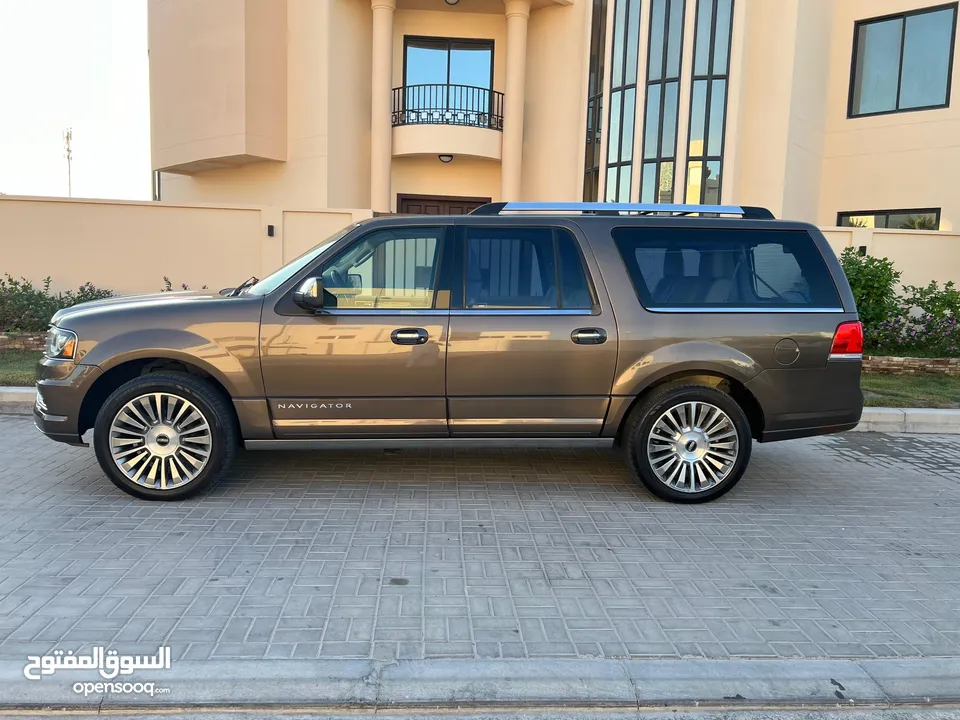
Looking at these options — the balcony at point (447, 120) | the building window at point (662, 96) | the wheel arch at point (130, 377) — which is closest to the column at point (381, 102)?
the balcony at point (447, 120)

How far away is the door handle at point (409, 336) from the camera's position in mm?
4648

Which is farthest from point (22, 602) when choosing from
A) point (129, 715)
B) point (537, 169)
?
point (537, 169)

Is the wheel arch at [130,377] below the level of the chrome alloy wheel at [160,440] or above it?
above

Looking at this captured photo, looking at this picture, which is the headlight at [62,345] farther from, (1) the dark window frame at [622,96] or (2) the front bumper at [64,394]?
(1) the dark window frame at [622,96]

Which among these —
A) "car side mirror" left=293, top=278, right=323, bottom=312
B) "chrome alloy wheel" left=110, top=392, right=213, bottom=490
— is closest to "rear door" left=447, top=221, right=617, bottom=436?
"car side mirror" left=293, top=278, right=323, bottom=312

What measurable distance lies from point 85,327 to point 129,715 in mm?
2828

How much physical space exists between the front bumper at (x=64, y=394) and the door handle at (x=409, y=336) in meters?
2.00

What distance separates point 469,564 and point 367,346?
5.34ft

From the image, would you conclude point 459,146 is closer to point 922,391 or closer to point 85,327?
point 922,391

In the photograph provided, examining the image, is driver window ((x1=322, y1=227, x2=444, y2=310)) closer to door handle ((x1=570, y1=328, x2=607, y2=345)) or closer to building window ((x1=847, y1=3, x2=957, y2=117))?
door handle ((x1=570, y1=328, x2=607, y2=345))

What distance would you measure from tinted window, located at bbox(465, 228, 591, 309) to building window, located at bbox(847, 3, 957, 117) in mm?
14858

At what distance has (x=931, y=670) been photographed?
3.00 m

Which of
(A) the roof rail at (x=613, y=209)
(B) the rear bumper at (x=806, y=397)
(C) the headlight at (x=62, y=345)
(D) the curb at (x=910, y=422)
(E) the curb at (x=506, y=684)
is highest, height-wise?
(A) the roof rail at (x=613, y=209)

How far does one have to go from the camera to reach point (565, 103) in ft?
55.6
